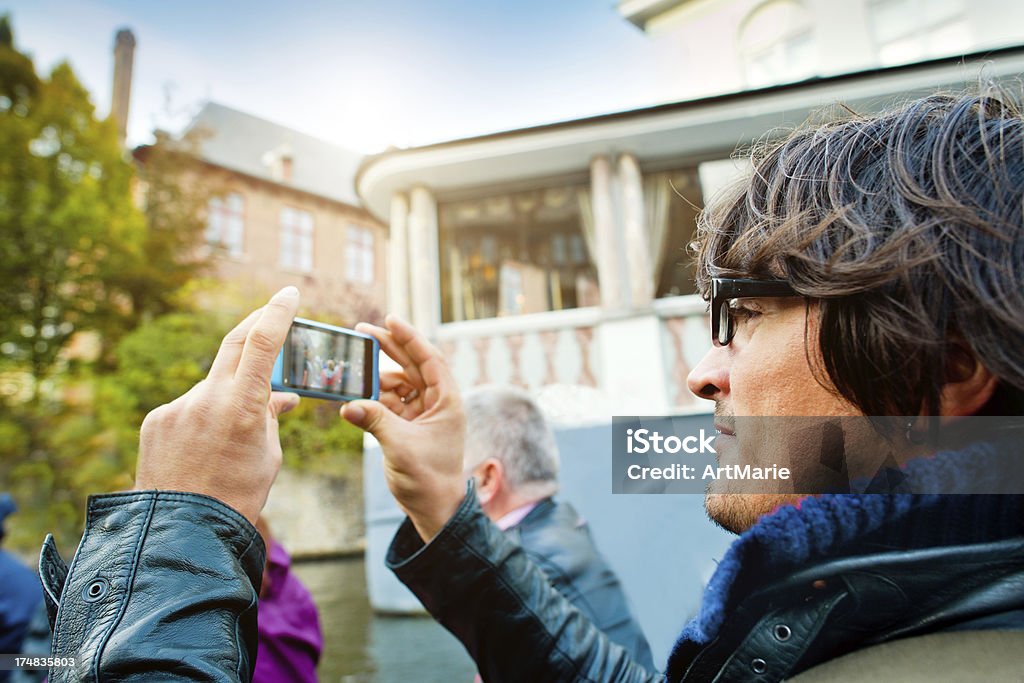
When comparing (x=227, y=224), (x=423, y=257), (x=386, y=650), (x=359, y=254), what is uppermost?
(x=227, y=224)

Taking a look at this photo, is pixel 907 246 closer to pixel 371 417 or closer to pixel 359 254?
pixel 371 417

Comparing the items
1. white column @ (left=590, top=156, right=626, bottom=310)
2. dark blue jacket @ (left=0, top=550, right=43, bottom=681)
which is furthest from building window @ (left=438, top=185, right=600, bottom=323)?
dark blue jacket @ (left=0, top=550, right=43, bottom=681)

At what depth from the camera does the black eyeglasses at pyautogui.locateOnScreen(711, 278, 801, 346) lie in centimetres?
68

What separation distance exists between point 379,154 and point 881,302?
202 inches

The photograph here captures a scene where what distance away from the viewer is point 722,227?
799 mm

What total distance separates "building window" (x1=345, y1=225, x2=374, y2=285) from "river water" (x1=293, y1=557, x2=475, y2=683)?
1224 centimetres

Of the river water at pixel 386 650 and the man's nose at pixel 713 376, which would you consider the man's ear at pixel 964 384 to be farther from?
the river water at pixel 386 650

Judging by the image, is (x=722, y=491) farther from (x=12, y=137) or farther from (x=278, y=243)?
(x=278, y=243)

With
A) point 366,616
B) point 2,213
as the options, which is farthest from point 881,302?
point 2,213

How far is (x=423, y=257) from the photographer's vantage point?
18.2 ft

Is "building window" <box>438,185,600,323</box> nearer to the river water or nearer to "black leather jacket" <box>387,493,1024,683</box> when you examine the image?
the river water

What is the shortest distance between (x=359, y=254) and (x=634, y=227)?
1402 centimetres

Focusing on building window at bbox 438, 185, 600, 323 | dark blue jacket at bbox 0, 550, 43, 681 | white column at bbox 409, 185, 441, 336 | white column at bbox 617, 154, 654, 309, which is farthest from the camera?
building window at bbox 438, 185, 600, 323

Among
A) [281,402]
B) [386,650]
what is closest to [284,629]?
[281,402]
